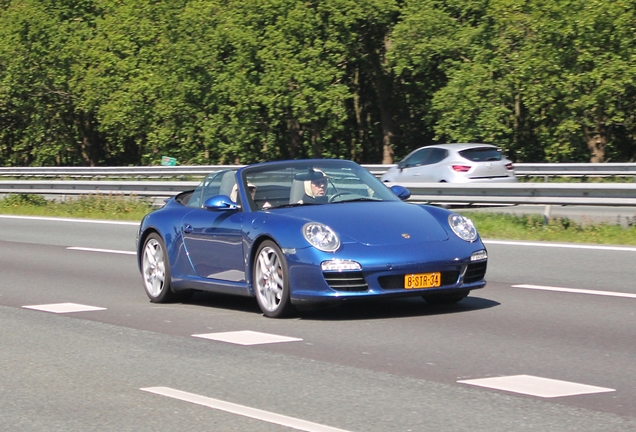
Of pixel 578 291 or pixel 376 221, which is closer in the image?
pixel 376 221

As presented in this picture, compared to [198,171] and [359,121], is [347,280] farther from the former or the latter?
[359,121]

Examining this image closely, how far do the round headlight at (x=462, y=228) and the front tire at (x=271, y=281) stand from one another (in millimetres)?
1428

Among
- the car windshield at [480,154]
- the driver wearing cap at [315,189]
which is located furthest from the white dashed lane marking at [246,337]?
the car windshield at [480,154]

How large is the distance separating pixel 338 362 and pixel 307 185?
9.72 feet

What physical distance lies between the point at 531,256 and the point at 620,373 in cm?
754

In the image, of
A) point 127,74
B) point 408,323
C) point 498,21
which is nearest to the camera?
point 408,323

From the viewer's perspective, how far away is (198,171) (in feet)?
120

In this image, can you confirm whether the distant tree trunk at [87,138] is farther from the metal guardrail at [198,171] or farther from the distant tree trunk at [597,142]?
the distant tree trunk at [597,142]

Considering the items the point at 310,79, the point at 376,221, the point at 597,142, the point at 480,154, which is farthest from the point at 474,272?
the point at 310,79

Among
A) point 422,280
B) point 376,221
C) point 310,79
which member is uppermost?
point 310,79

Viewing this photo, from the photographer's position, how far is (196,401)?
638 cm

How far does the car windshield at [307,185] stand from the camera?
33.3ft

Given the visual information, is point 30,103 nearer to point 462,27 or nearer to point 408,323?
point 462,27

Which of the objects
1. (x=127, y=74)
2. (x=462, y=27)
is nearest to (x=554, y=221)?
(x=462, y=27)
